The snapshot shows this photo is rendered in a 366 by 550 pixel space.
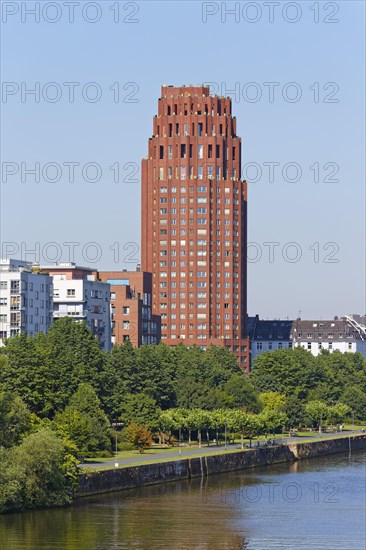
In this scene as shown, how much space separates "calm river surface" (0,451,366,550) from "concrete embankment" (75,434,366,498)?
45.9 inches

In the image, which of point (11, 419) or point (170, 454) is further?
point (170, 454)

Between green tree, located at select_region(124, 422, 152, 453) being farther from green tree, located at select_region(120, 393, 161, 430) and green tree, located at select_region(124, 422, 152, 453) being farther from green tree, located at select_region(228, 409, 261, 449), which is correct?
green tree, located at select_region(228, 409, 261, 449)

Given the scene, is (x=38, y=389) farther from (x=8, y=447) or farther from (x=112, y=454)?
(x=8, y=447)

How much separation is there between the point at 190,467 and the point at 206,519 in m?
30.7

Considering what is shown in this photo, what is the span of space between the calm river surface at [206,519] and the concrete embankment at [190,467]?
117 cm

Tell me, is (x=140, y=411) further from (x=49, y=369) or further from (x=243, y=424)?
(x=49, y=369)

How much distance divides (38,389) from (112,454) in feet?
35.3

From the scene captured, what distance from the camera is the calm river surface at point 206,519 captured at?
113 meters

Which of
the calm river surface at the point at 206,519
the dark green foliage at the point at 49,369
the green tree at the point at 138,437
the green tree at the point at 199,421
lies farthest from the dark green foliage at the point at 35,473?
the green tree at the point at 199,421

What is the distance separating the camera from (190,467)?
513 feet

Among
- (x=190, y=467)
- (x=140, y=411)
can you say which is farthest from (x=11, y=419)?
(x=140, y=411)

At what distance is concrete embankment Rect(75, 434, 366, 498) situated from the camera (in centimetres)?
13650

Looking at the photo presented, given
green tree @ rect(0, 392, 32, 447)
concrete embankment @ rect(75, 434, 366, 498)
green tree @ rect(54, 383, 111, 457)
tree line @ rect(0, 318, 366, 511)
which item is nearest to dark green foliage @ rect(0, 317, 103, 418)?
tree line @ rect(0, 318, 366, 511)

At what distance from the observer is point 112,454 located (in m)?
159
